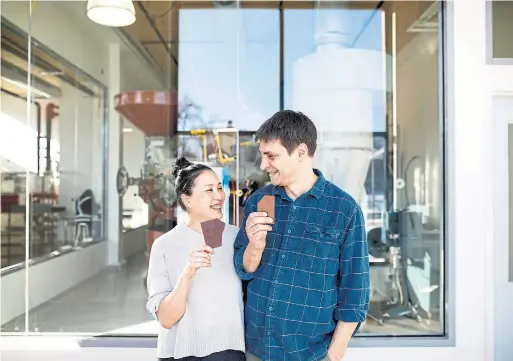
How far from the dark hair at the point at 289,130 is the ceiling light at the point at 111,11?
7.41ft

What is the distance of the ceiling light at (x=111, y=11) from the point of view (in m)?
3.25

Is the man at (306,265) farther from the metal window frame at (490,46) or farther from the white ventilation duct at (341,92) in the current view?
the white ventilation duct at (341,92)

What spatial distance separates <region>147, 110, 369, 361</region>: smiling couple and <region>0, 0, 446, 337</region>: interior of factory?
2.26 metres

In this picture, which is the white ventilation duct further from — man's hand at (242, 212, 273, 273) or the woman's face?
man's hand at (242, 212, 273, 273)

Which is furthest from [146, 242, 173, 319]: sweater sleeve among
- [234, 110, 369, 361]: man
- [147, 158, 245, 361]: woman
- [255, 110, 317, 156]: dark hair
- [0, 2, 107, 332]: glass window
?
[0, 2, 107, 332]: glass window

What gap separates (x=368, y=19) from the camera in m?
5.56

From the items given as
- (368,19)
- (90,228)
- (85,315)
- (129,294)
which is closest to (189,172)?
(85,315)

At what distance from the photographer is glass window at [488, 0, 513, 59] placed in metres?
3.06

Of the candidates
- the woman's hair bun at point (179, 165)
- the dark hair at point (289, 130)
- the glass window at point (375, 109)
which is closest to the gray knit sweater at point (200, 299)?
the woman's hair bun at point (179, 165)

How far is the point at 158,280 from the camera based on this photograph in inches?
61.6

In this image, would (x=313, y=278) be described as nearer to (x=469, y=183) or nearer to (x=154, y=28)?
(x=469, y=183)

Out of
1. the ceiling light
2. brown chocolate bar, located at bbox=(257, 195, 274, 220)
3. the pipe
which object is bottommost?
brown chocolate bar, located at bbox=(257, 195, 274, 220)

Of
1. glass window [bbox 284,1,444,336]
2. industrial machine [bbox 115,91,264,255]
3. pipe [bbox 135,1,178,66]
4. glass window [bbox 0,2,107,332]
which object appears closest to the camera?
glass window [bbox 0,2,107,332]

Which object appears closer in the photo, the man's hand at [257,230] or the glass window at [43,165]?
the man's hand at [257,230]
